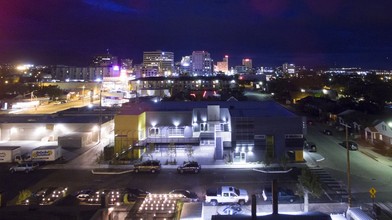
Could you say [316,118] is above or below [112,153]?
above

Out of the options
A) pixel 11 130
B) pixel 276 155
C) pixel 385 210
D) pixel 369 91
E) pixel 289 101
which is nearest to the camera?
pixel 385 210

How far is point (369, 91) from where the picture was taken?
116 ft

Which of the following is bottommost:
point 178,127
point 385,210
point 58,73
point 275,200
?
point 385,210

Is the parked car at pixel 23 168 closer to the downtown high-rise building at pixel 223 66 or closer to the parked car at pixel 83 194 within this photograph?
the parked car at pixel 83 194

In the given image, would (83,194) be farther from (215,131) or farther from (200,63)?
(200,63)

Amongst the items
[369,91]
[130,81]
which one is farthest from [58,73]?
[369,91]

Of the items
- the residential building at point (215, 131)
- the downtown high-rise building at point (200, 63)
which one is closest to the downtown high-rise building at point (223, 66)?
the downtown high-rise building at point (200, 63)

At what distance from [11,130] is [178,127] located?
10067mm

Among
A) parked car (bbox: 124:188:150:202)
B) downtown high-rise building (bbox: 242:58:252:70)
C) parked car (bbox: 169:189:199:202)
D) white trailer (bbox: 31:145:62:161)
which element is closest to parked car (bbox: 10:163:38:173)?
white trailer (bbox: 31:145:62:161)

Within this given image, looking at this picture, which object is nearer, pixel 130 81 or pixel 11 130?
pixel 11 130

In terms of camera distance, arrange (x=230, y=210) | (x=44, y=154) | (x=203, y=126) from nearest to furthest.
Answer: (x=230, y=210)
(x=44, y=154)
(x=203, y=126)

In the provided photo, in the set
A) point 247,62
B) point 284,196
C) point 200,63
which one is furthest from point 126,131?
point 247,62

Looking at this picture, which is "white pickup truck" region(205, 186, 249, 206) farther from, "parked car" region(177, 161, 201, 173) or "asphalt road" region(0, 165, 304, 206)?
"parked car" region(177, 161, 201, 173)

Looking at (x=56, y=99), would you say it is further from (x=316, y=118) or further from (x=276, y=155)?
(x=276, y=155)
